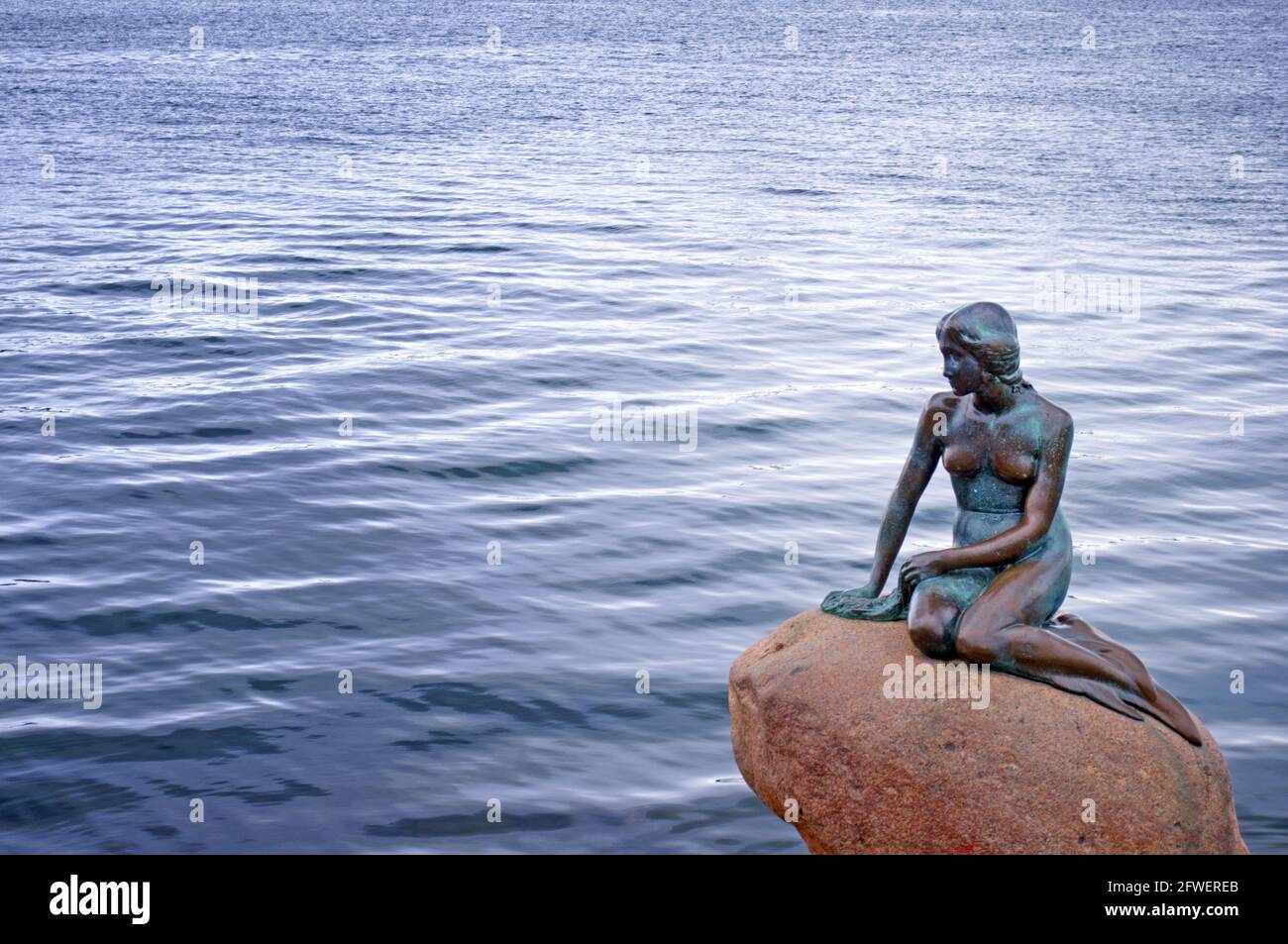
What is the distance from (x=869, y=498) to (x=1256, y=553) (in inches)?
138

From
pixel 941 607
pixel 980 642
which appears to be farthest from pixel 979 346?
pixel 980 642

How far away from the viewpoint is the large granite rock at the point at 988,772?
7480mm

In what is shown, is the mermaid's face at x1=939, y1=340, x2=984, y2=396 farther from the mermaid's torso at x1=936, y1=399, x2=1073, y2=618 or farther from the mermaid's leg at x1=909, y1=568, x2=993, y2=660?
the mermaid's leg at x1=909, y1=568, x2=993, y2=660

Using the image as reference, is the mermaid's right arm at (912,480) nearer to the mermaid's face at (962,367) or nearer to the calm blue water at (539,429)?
the mermaid's face at (962,367)

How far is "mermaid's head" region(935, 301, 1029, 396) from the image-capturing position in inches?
310

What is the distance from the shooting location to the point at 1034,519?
314 inches

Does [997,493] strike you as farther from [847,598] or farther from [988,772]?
[988,772]

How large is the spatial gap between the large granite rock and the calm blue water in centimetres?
157

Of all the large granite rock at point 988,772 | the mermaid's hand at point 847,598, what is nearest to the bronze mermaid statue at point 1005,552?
the large granite rock at point 988,772

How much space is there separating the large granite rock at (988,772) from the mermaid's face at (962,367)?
4.60 feet

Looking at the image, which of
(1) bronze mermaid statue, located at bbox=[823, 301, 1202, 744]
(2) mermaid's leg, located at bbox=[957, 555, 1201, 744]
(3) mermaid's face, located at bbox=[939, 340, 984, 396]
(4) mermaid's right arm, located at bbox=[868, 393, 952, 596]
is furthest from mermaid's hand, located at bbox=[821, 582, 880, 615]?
(3) mermaid's face, located at bbox=[939, 340, 984, 396]

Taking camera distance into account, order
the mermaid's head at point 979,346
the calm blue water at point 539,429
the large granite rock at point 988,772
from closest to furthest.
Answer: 1. the large granite rock at point 988,772
2. the mermaid's head at point 979,346
3. the calm blue water at point 539,429

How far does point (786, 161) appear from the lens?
1379 inches

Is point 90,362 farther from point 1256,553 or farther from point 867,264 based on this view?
point 1256,553
